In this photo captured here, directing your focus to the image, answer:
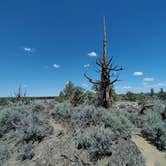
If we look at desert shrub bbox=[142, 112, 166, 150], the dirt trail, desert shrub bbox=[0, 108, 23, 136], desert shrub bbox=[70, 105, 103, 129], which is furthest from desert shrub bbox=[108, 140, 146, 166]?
desert shrub bbox=[0, 108, 23, 136]

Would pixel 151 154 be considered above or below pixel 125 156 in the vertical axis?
below

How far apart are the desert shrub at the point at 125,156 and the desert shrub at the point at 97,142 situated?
0.25 m

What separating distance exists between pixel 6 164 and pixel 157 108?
8912 millimetres

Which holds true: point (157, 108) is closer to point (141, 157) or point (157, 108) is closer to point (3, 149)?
point (141, 157)

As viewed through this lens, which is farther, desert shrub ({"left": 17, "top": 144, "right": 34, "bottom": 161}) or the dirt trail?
desert shrub ({"left": 17, "top": 144, "right": 34, "bottom": 161})

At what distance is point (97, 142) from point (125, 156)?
99 centimetres

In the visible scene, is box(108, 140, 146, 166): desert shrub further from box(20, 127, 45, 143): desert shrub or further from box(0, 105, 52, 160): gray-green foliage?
box(20, 127, 45, 143): desert shrub

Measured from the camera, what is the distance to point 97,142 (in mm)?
6262

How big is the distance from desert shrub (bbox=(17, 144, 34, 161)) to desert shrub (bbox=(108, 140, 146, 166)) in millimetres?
2996

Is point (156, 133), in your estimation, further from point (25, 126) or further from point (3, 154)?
point (3, 154)

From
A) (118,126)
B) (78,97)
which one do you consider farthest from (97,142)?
(78,97)

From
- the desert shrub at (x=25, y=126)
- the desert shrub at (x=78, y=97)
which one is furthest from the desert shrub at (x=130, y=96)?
the desert shrub at (x=25, y=126)

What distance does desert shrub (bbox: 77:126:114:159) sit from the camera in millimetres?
6074

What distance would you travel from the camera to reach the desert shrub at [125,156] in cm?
546
